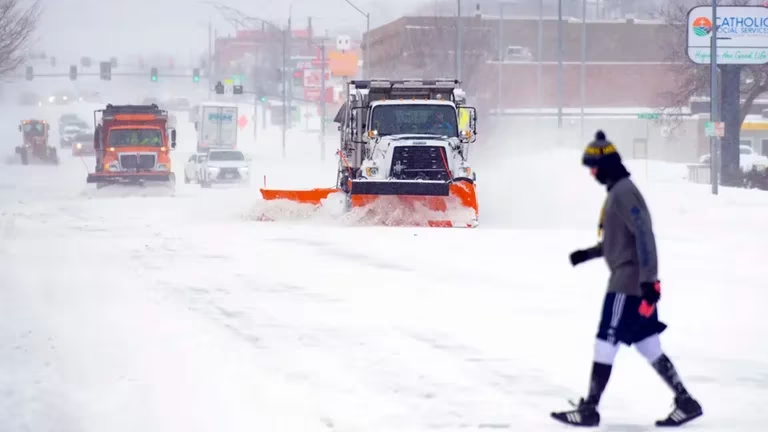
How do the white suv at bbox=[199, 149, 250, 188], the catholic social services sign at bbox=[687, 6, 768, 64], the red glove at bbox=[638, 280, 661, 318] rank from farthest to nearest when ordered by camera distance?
the white suv at bbox=[199, 149, 250, 188] → the catholic social services sign at bbox=[687, 6, 768, 64] → the red glove at bbox=[638, 280, 661, 318]

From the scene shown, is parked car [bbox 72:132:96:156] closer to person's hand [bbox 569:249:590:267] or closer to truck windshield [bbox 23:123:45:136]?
truck windshield [bbox 23:123:45:136]

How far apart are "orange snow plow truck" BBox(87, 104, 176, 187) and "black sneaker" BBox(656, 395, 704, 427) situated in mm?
30772

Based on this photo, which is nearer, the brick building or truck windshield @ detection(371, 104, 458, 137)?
truck windshield @ detection(371, 104, 458, 137)

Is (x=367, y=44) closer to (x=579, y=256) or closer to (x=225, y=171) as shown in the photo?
(x=225, y=171)

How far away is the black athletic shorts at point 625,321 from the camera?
691 cm

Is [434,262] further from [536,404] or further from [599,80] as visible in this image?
[599,80]

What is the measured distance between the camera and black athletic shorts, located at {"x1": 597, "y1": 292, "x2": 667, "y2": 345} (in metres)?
6.91

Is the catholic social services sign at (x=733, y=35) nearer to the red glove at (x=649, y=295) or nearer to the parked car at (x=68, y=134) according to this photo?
the red glove at (x=649, y=295)

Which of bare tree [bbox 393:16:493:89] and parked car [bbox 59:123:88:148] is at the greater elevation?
bare tree [bbox 393:16:493:89]

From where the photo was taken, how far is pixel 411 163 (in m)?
22.3

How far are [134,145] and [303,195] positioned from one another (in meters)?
14.7

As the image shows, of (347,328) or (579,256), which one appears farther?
(347,328)

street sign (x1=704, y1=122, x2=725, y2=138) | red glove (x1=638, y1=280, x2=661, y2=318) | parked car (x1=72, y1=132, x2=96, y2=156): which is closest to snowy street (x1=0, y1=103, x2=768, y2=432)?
red glove (x1=638, y1=280, x2=661, y2=318)

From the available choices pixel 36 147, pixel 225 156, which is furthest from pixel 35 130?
pixel 225 156
